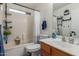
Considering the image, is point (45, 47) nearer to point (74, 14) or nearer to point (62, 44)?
point (62, 44)

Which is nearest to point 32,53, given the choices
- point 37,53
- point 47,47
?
point 37,53

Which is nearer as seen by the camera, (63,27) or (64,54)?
(64,54)

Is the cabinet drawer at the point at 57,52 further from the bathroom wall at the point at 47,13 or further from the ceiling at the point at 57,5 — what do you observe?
the ceiling at the point at 57,5

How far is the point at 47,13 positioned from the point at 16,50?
2.40ft

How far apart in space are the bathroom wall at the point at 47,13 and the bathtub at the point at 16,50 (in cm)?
39

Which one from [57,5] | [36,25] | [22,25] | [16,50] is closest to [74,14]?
[57,5]

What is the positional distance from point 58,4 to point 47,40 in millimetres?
564

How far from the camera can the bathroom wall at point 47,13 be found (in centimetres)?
152

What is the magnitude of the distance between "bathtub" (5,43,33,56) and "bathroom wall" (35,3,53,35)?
0.39 metres

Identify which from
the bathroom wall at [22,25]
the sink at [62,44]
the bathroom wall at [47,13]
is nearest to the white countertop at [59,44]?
the sink at [62,44]

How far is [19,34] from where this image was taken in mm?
1525

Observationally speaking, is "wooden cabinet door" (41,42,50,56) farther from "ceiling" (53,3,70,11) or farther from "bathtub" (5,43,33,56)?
"ceiling" (53,3,70,11)

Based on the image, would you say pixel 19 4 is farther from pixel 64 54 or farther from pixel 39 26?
pixel 64 54

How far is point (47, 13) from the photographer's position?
5.31 ft
